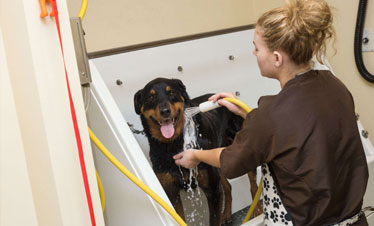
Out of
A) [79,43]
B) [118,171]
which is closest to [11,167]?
[79,43]

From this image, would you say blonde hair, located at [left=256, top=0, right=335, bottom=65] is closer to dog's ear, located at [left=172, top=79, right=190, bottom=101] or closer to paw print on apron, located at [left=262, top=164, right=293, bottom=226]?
paw print on apron, located at [left=262, top=164, right=293, bottom=226]

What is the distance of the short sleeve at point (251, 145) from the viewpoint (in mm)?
1069

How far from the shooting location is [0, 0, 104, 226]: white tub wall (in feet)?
2.46

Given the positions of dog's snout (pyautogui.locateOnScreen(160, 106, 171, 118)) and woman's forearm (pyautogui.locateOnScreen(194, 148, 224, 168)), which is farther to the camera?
dog's snout (pyautogui.locateOnScreen(160, 106, 171, 118))

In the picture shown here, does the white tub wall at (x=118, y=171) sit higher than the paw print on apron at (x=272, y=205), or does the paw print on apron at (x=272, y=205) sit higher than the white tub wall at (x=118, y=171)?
the white tub wall at (x=118, y=171)

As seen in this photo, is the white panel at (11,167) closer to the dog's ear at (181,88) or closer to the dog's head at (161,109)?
the dog's head at (161,109)

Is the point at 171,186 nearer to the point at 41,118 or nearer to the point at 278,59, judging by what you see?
the point at 278,59

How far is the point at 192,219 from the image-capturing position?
1419mm

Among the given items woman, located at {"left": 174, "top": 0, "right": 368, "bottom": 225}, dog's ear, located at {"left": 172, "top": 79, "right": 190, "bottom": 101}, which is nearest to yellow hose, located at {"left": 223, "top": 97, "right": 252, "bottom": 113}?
woman, located at {"left": 174, "top": 0, "right": 368, "bottom": 225}

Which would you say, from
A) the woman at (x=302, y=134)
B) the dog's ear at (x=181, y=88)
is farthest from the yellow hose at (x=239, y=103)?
the dog's ear at (x=181, y=88)

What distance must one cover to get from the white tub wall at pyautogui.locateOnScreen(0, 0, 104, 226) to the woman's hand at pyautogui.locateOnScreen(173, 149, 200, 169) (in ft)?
1.76

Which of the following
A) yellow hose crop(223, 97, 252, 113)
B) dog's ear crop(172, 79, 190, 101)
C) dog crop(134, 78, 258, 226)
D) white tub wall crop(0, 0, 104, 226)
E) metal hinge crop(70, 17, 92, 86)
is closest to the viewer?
white tub wall crop(0, 0, 104, 226)

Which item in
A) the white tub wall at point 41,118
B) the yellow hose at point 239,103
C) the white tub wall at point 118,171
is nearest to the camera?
the white tub wall at point 41,118

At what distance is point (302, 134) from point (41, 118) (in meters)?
0.66
